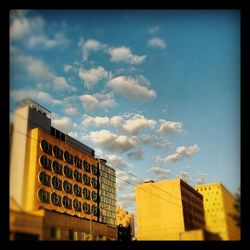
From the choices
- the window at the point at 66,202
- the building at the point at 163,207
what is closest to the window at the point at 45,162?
the window at the point at 66,202

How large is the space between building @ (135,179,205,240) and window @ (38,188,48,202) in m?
33.2

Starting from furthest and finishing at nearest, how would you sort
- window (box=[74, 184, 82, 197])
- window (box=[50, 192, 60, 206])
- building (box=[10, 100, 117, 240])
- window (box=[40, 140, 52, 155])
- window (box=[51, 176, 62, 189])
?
window (box=[74, 184, 82, 197]), window (box=[51, 176, 62, 189]), window (box=[50, 192, 60, 206]), window (box=[40, 140, 52, 155]), building (box=[10, 100, 117, 240])

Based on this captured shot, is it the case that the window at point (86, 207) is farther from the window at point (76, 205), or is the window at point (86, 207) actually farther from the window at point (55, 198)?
the window at point (55, 198)

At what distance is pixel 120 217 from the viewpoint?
165000 mm

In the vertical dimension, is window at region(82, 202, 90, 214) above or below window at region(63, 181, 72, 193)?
below

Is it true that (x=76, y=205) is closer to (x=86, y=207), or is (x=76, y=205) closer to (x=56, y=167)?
(x=86, y=207)

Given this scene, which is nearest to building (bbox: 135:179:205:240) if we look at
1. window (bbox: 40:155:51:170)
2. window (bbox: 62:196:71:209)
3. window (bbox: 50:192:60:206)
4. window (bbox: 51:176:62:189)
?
window (bbox: 62:196:71:209)

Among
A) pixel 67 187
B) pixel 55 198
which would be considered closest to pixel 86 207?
pixel 67 187

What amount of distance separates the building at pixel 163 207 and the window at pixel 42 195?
109 ft

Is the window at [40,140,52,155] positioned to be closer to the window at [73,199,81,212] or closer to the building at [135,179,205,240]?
the window at [73,199,81,212]

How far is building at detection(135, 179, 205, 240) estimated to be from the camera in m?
84.7

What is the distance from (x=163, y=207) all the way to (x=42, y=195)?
3877 cm
